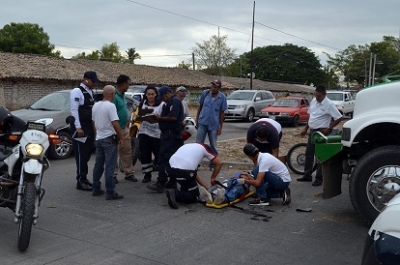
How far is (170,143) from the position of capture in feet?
25.7

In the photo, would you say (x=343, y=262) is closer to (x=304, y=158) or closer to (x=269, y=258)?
(x=269, y=258)

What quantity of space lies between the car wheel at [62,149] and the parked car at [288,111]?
45.7 feet

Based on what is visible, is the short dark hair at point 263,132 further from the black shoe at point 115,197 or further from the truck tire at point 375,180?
the black shoe at point 115,197

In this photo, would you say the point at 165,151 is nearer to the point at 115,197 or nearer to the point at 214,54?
the point at 115,197

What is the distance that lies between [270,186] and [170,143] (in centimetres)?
180

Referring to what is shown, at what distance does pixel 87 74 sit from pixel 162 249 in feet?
12.3

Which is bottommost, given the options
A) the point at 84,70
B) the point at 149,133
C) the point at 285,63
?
the point at 149,133

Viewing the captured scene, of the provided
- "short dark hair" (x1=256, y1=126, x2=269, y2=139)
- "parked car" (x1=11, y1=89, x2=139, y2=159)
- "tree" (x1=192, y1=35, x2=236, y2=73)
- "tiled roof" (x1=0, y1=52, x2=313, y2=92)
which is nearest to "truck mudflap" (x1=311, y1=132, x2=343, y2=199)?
"short dark hair" (x1=256, y1=126, x2=269, y2=139)

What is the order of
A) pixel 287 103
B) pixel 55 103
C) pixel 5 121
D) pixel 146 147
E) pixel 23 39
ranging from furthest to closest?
pixel 23 39 < pixel 287 103 < pixel 55 103 < pixel 146 147 < pixel 5 121

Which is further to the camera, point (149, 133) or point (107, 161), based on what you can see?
point (149, 133)

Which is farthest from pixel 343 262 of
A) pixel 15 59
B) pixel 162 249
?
pixel 15 59

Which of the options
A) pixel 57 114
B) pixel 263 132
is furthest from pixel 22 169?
pixel 57 114

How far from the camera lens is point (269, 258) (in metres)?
4.85

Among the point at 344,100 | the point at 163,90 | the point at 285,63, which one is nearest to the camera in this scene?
the point at 163,90
